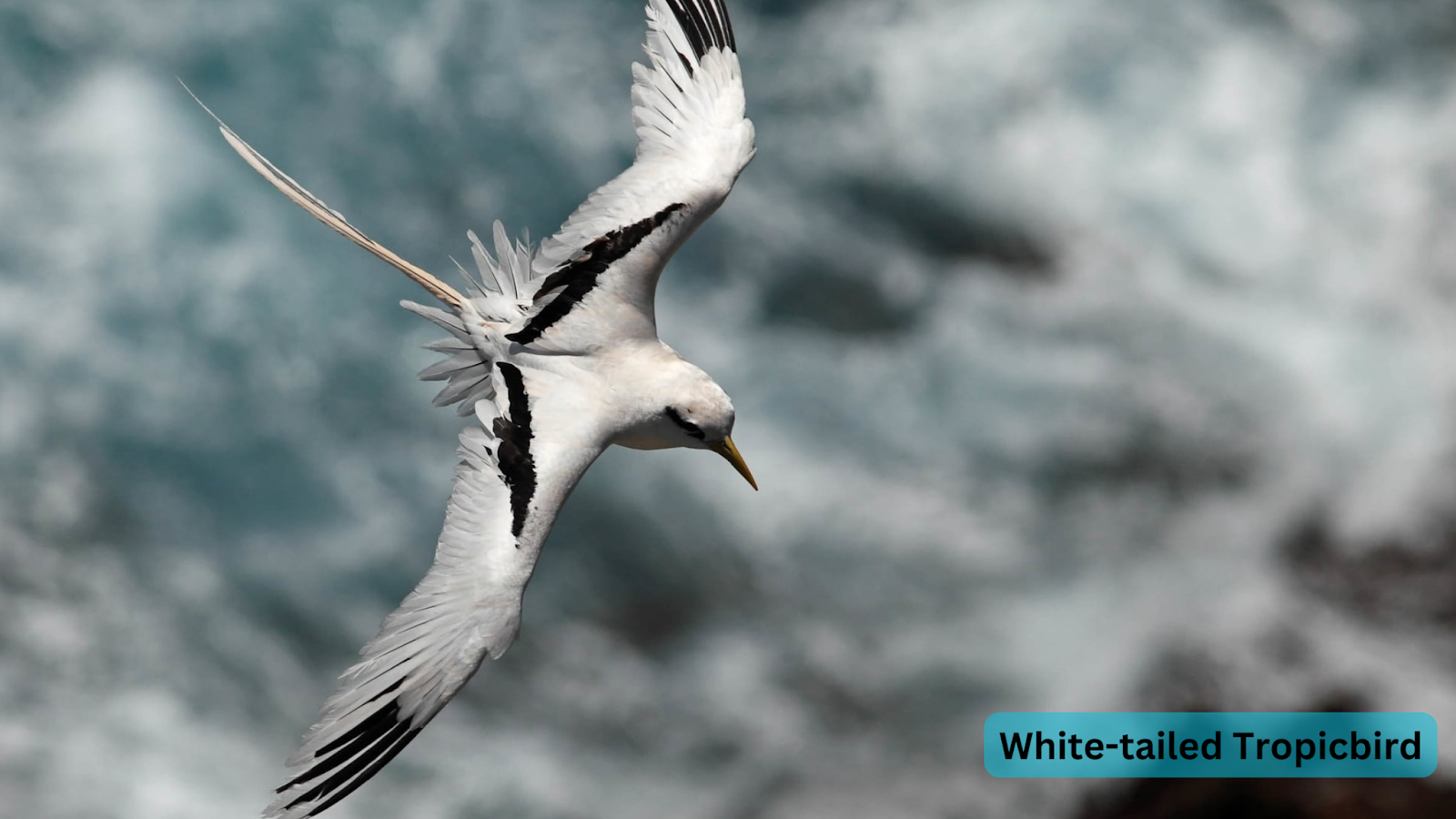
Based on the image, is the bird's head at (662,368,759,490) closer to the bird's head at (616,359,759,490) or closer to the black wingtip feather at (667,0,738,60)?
the bird's head at (616,359,759,490)

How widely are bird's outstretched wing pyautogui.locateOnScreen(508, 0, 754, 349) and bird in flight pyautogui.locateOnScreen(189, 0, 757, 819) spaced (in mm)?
14

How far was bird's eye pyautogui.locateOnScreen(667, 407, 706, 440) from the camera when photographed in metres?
9.62

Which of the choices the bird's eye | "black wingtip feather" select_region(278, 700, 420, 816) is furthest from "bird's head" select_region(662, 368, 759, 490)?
"black wingtip feather" select_region(278, 700, 420, 816)

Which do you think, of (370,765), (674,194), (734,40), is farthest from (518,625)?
(734,40)

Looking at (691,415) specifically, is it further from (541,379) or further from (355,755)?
(355,755)

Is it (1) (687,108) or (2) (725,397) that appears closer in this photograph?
A: (2) (725,397)

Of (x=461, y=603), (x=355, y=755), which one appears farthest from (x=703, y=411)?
(x=355, y=755)

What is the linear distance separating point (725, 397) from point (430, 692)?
330 cm

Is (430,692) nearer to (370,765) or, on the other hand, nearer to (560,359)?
(370,765)

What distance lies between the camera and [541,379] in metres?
9.70

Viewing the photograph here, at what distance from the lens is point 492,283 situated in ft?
33.3

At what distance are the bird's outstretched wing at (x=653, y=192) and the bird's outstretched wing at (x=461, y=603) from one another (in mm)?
924

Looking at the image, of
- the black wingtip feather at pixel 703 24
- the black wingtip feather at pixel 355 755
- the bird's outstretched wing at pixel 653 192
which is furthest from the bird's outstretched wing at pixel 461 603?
the black wingtip feather at pixel 703 24

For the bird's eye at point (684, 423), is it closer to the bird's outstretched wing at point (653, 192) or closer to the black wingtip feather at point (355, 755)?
the bird's outstretched wing at point (653, 192)
